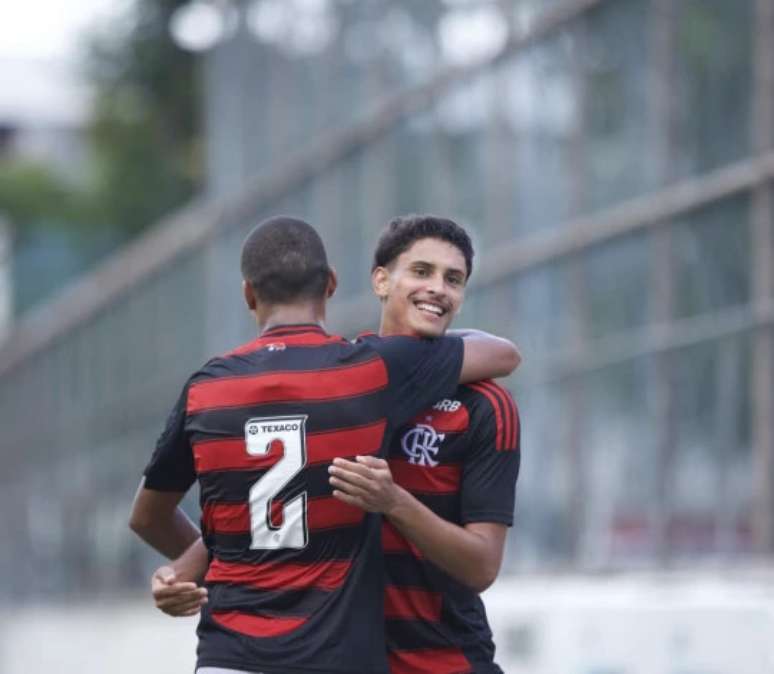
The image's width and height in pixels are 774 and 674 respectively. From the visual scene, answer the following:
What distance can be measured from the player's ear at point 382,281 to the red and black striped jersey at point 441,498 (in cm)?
36

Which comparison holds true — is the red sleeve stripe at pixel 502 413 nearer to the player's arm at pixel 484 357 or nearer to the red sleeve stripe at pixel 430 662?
the player's arm at pixel 484 357

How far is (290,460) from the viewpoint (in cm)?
585

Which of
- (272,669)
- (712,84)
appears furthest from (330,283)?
(712,84)

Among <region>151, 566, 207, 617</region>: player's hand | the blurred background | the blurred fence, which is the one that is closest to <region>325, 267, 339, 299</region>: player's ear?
<region>151, 566, 207, 617</region>: player's hand

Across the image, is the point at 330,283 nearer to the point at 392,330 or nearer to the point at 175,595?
the point at 392,330

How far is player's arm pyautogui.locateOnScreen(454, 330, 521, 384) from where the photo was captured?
6.26m

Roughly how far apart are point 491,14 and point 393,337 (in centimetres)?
1173

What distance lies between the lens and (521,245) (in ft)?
Result: 55.5

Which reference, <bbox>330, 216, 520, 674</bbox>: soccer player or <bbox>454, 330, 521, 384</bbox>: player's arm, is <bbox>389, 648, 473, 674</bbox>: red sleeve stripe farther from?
<bbox>454, 330, 521, 384</bbox>: player's arm

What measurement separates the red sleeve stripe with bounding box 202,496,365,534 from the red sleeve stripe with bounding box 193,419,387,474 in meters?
0.10

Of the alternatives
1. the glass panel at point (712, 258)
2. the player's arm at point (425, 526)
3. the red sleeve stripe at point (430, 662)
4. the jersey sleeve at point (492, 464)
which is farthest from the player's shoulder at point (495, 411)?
the glass panel at point (712, 258)

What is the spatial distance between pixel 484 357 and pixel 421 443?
321 mm

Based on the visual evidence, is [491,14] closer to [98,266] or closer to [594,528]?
[594,528]

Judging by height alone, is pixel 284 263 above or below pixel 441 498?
above
